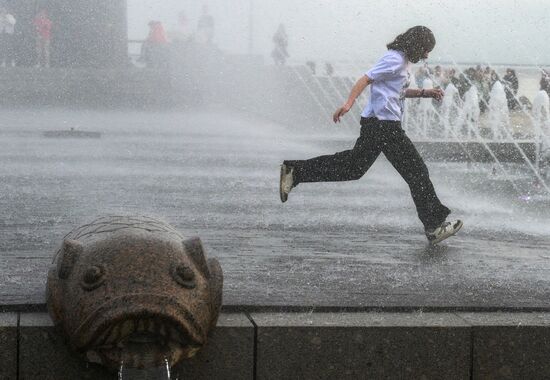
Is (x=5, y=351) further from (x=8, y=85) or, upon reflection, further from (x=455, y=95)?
(x=8, y=85)

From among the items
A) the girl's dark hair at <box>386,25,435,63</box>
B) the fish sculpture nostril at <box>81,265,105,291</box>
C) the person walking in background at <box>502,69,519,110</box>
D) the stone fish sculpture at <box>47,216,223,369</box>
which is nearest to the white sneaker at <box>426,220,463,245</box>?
the girl's dark hair at <box>386,25,435,63</box>

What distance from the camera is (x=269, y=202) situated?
9328 mm

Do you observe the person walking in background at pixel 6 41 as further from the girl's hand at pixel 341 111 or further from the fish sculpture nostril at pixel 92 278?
the fish sculpture nostril at pixel 92 278

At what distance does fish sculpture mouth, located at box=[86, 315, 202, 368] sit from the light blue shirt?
330 cm

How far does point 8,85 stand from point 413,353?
977 inches

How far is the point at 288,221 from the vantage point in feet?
26.5

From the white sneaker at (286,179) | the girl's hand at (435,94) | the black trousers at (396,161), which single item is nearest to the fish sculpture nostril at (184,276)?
the black trousers at (396,161)

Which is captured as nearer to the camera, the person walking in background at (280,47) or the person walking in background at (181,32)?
the person walking in background at (280,47)

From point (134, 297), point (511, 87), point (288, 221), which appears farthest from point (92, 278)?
point (511, 87)

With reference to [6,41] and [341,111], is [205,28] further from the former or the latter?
[341,111]

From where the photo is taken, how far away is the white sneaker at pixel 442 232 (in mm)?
7043

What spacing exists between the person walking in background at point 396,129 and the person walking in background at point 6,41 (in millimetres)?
24662

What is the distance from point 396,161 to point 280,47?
27364mm

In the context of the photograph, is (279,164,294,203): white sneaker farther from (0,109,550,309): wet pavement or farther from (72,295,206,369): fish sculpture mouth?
(72,295,206,369): fish sculpture mouth
